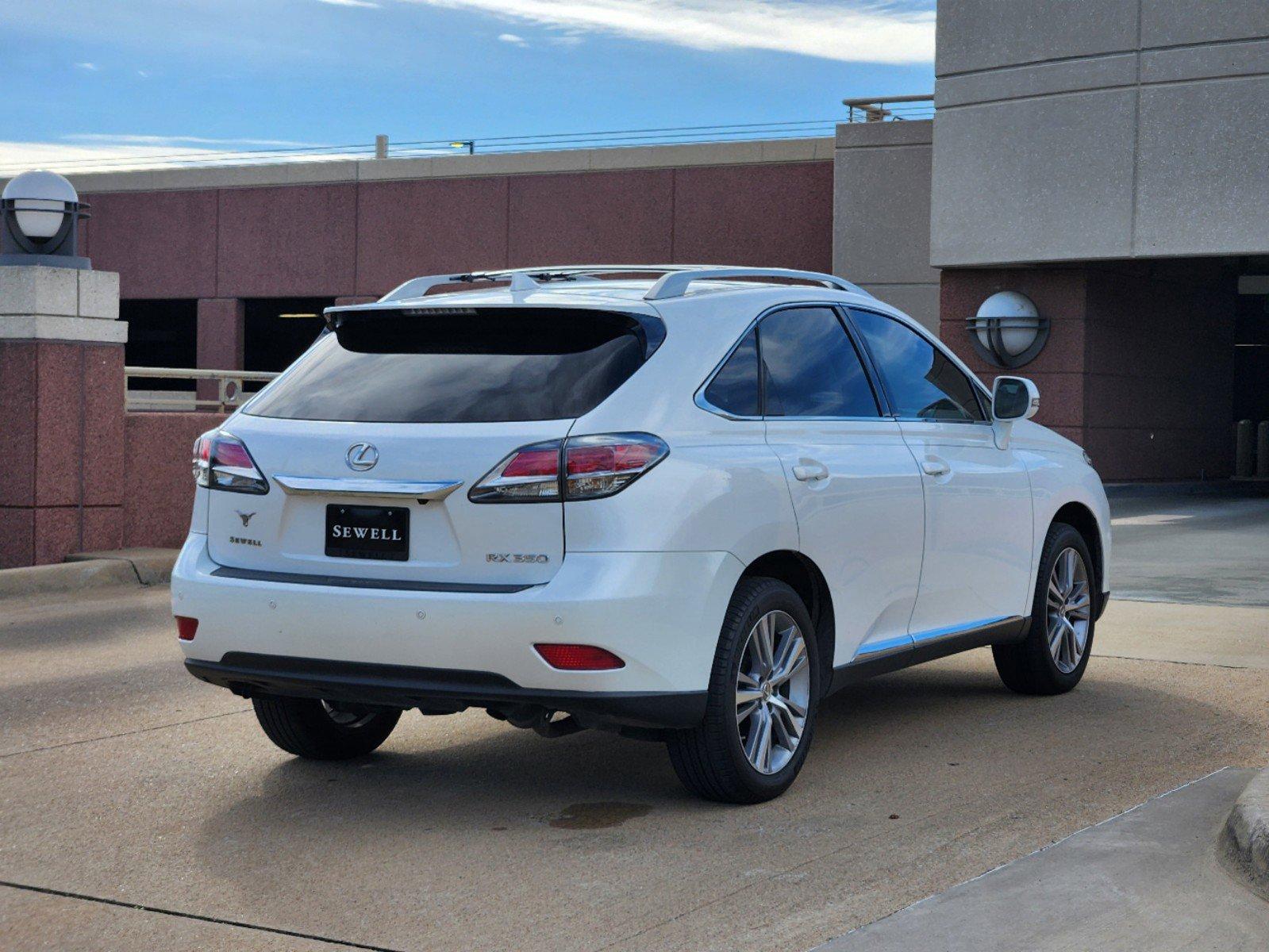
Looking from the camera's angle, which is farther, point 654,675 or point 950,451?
point 950,451

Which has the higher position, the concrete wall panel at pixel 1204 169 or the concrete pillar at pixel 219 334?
the concrete wall panel at pixel 1204 169

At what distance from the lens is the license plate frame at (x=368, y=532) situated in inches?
207

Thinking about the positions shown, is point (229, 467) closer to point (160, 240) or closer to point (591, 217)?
point (591, 217)

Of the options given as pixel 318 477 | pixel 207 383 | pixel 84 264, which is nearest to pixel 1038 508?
pixel 318 477

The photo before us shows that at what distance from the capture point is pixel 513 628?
5.04m

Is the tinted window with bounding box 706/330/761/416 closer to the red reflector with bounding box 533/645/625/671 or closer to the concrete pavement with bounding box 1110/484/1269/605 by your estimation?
the red reflector with bounding box 533/645/625/671

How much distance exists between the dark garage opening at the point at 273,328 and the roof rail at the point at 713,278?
96.1 ft

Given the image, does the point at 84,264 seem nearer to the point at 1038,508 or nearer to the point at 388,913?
the point at 1038,508

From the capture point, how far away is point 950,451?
272 inches

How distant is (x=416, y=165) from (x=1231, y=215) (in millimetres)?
16707

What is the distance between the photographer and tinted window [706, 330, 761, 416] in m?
5.62

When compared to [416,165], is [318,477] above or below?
below

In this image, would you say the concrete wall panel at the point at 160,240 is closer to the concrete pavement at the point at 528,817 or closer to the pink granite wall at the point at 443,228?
the pink granite wall at the point at 443,228

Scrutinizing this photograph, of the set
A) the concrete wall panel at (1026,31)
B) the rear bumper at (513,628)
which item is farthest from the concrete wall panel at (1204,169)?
the rear bumper at (513,628)
